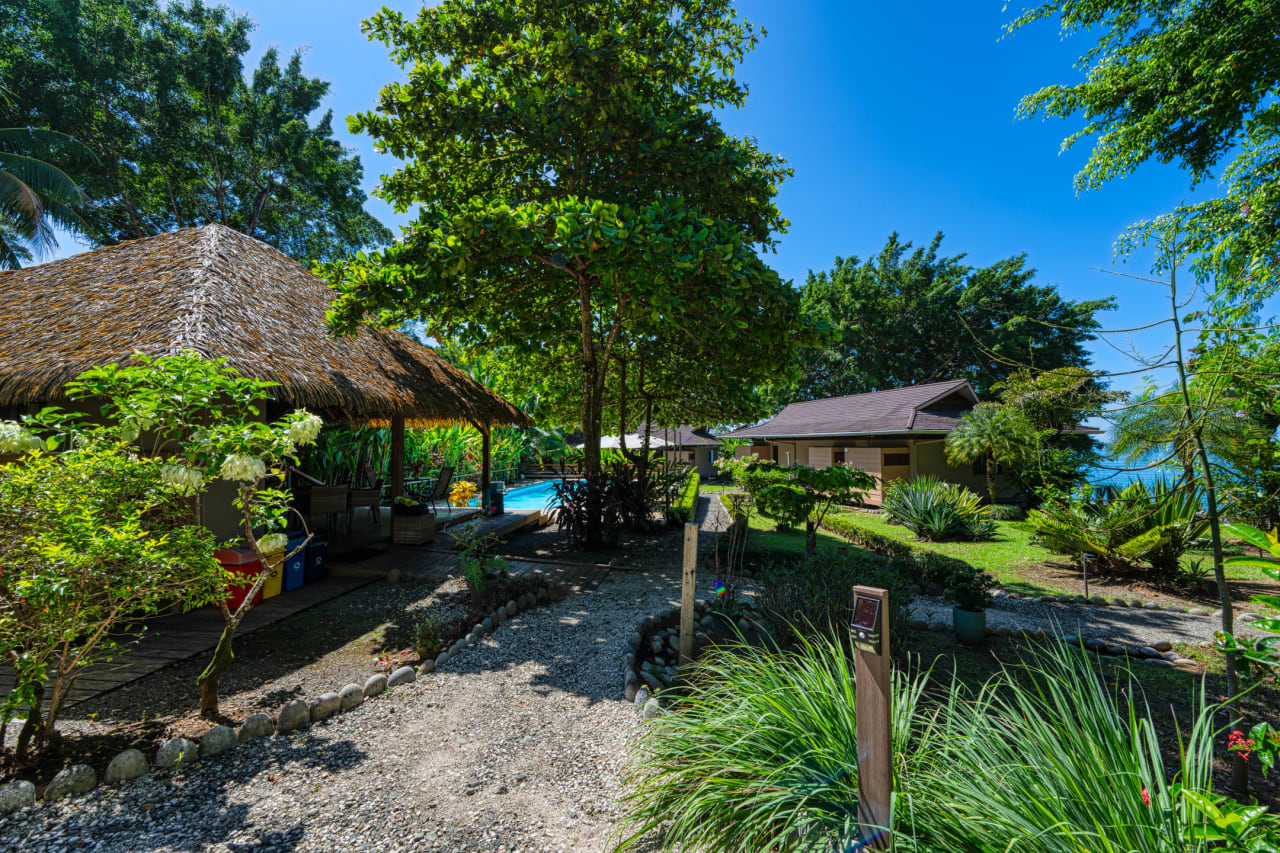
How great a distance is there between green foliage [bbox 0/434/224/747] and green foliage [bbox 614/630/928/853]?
9.99 ft

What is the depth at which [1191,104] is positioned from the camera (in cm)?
855

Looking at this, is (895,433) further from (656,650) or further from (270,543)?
(270,543)

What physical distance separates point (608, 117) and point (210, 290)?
6287mm

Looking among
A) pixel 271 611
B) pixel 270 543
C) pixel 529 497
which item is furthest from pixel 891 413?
pixel 270 543

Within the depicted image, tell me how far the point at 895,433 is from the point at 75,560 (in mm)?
17883

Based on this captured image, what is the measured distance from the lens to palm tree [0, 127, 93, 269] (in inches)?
589

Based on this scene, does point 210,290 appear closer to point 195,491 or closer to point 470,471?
point 195,491

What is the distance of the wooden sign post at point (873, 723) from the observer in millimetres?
1923

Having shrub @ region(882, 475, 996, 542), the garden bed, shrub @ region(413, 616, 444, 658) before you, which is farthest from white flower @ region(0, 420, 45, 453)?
shrub @ region(882, 475, 996, 542)

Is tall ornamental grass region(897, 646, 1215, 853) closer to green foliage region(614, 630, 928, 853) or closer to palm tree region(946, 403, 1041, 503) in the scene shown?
green foliage region(614, 630, 928, 853)

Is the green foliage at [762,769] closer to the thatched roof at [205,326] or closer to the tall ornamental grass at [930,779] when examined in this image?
the tall ornamental grass at [930,779]

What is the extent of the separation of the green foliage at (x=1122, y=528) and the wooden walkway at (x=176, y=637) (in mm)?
10456

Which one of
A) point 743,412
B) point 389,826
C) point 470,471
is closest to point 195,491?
point 389,826

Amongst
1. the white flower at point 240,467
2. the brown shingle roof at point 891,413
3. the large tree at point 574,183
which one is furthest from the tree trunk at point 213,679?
the brown shingle roof at point 891,413
